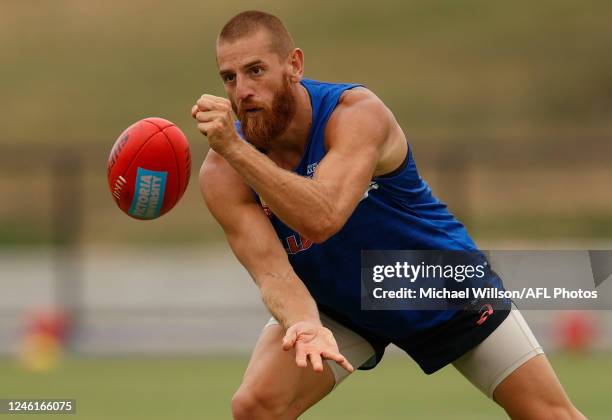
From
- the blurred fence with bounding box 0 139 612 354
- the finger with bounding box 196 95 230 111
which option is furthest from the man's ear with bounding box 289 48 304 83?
the blurred fence with bounding box 0 139 612 354

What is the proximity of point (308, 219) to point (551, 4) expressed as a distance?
29.2 meters

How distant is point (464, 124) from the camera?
2755 centimetres

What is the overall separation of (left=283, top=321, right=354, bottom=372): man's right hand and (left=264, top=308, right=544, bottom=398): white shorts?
2.30 ft

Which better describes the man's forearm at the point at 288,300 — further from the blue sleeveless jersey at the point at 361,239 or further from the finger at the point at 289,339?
the blue sleeveless jersey at the point at 361,239

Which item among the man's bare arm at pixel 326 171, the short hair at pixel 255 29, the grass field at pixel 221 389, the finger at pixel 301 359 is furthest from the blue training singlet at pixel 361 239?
the grass field at pixel 221 389

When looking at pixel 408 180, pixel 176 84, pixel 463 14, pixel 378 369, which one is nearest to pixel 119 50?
pixel 176 84

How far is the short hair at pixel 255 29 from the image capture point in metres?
5.61

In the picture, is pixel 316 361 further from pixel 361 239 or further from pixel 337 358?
pixel 361 239

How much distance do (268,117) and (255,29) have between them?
0.38 metres

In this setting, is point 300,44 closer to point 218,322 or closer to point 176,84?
point 176,84

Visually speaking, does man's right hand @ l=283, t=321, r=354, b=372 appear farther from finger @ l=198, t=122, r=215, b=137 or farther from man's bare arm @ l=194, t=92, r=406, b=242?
finger @ l=198, t=122, r=215, b=137

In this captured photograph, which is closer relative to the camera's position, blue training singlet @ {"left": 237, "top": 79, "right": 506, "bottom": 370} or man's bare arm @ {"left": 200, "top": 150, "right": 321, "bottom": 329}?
man's bare arm @ {"left": 200, "top": 150, "right": 321, "bottom": 329}

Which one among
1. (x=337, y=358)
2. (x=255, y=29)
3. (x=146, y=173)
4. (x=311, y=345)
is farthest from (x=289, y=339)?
(x=255, y=29)

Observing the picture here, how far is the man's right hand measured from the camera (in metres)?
5.05
